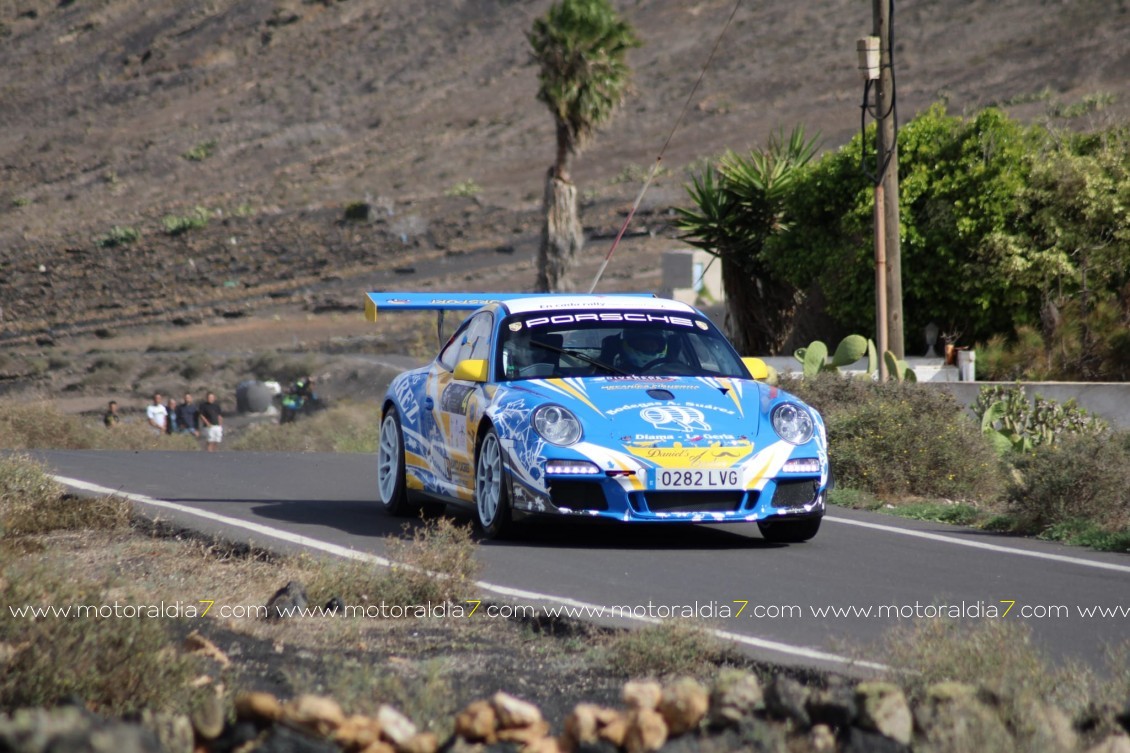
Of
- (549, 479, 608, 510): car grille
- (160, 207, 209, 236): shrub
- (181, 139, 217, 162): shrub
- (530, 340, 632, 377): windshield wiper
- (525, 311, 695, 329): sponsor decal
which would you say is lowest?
(549, 479, 608, 510): car grille

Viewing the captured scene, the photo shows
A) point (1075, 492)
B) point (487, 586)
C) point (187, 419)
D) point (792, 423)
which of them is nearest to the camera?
point (487, 586)

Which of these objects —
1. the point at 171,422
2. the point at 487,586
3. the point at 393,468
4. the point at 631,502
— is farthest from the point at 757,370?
the point at 171,422

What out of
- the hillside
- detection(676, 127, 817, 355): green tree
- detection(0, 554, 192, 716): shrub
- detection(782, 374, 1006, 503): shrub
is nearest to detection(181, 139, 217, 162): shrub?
the hillside

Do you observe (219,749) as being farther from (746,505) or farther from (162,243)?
(162,243)

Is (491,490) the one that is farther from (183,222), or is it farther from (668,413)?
(183,222)

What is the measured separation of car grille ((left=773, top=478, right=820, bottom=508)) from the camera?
9.66 m

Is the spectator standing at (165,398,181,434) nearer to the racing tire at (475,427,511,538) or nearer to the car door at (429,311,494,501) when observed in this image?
the car door at (429,311,494,501)

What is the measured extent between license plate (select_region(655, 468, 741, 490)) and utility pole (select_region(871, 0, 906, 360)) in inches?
398

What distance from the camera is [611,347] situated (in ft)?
35.3

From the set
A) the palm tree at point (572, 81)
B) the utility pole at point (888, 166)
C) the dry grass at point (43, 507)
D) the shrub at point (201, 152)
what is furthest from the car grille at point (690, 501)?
the shrub at point (201, 152)

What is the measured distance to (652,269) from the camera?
65.6m

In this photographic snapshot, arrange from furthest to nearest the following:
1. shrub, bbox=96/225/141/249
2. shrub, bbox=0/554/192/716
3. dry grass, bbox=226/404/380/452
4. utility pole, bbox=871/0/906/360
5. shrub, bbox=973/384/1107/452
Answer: shrub, bbox=96/225/141/249
dry grass, bbox=226/404/380/452
utility pole, bbox=871/0/906/360
shrub, bbox=973/384/1107/452
shrub, bbox=0/554/192/716

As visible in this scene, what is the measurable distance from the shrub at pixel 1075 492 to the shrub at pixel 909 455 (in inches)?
92.1

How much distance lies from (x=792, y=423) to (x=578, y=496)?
153 centimetres
